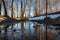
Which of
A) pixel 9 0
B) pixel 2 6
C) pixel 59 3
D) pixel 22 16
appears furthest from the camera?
pixel 22 16

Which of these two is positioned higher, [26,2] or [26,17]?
[26,2]

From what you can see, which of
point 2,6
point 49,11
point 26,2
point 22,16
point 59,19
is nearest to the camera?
point 59,19

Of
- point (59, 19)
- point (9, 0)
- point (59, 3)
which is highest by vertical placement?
point (9, 0)

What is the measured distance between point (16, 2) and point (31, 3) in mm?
3295

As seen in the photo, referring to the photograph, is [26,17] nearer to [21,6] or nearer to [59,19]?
[21,6]

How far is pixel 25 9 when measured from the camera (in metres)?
42.3

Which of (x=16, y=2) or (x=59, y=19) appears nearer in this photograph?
(x=59, y=19)

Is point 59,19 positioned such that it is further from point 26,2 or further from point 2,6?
point 26,2

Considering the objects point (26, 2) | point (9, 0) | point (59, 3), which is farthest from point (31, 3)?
point (59, 3)

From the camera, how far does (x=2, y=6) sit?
30.5 metres

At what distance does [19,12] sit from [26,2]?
3.23m

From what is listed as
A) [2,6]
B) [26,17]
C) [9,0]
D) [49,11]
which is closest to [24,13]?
[26,17]

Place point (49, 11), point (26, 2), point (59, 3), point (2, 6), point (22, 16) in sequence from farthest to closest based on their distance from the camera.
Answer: point (26, 2)
point (22, 16)
point (2, 6)
point (49, 11)
point (59, 3)

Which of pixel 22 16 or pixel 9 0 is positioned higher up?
pixel 9 0
